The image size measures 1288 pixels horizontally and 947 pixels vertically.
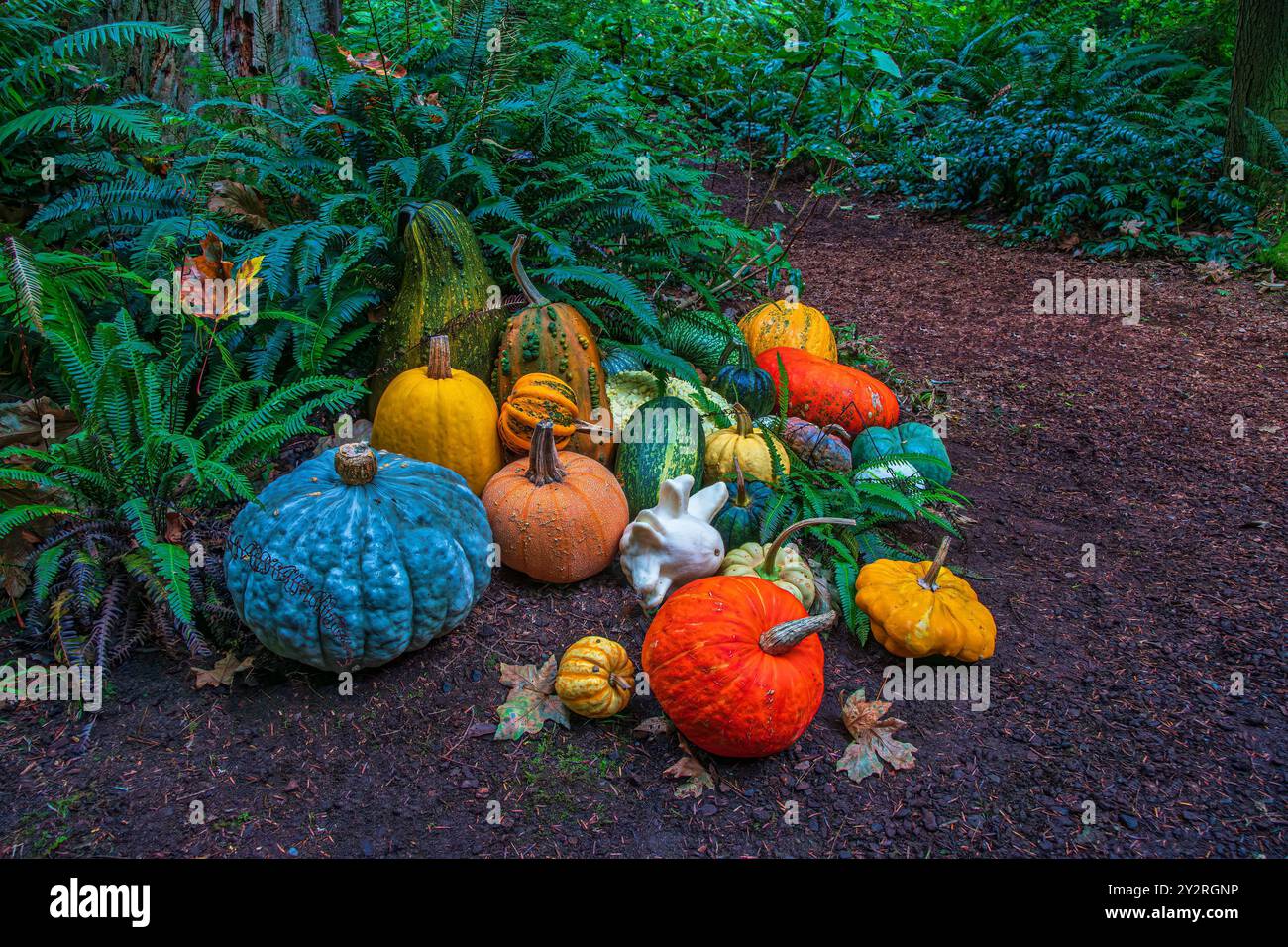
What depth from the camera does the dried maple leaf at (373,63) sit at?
14.9 feet

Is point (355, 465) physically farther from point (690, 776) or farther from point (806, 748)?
point (806, 748)

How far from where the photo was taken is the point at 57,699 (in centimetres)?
256

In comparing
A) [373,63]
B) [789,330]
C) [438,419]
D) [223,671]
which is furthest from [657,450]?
[373,63]

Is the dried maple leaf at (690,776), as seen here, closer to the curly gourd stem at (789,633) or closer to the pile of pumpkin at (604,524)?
the pile of pumpkin at (604,524)

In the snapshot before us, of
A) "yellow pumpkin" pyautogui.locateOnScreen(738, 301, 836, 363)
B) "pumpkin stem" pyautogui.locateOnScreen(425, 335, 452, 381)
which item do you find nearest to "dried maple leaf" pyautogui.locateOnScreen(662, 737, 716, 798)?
"pumpkin stem" pyautogui.locateOnScreen(425, 335, 452, 381)

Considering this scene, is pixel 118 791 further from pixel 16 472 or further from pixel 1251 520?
pixel 1251 520

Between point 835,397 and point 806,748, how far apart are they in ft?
7.38

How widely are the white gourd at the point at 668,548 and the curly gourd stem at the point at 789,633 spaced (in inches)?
24.8

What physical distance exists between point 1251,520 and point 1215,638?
1.11 metres

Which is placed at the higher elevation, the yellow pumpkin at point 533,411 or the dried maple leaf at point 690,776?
the yellow pumpkin at point 533,411

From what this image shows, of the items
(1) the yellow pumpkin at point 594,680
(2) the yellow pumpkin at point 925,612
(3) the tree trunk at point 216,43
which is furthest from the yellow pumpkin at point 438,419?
(3) the tree trunk at point 216,43

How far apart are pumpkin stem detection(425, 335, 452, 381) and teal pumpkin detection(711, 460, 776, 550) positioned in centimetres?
130

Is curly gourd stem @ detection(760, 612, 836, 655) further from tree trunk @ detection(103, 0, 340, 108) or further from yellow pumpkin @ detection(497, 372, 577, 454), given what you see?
tree trunk @ detection(103, 0, 340, 108)

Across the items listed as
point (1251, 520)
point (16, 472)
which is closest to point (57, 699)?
point (16, 472)
